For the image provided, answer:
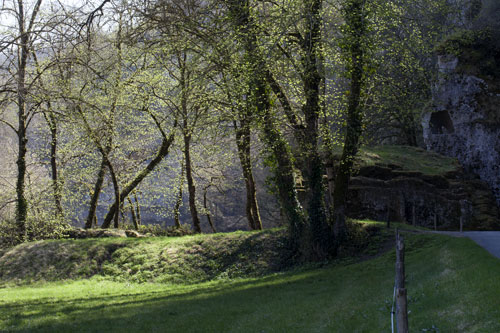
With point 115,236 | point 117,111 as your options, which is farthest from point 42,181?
point 115,236

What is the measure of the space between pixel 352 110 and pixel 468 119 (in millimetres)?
11600

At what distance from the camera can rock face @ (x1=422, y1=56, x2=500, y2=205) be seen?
25188mm

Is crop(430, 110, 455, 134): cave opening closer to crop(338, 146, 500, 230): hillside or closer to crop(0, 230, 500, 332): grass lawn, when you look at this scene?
crop(338, 146, 500, 230): hillside

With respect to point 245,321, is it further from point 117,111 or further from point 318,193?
point 117,111

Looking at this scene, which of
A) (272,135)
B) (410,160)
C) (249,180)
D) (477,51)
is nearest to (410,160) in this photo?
(410,160)

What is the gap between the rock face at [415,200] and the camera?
23.1 meters

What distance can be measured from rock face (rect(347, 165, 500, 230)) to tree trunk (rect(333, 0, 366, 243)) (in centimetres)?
506

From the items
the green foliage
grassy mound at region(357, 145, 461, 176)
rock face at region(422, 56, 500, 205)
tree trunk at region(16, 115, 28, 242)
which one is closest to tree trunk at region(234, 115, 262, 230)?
grassy mound at region(357, 145, 461, 176)

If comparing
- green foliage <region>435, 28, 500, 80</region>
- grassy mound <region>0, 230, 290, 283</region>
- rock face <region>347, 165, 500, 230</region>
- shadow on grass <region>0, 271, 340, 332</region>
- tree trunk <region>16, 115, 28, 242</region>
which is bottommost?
shadow on grass <region>0, 271, 340, 332</region>

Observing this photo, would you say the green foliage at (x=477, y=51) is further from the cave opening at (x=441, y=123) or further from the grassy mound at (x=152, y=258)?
the grassy mound at (x=152, y=258)

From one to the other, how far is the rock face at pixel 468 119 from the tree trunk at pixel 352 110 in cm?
1058

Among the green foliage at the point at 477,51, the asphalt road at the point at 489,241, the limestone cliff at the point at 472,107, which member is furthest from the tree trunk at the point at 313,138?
the green foliage at the point at 477,51

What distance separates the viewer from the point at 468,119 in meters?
26.1

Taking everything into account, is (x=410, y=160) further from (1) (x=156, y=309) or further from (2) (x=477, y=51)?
(1) (x=156, y=309)
